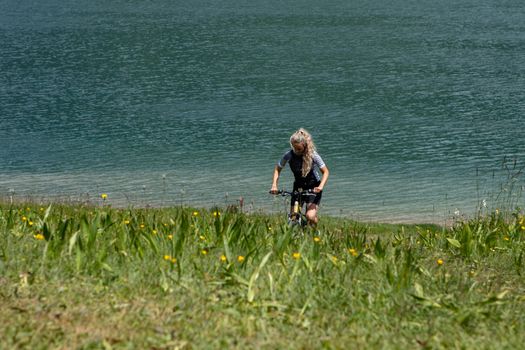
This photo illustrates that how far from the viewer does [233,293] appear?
7.49 meters

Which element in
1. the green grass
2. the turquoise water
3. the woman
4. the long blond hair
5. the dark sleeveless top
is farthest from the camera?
the turquoise water

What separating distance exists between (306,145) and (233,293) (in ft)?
17.5

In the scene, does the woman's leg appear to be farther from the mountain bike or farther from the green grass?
the green grass

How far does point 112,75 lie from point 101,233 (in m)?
36.6

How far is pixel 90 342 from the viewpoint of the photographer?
247 inches

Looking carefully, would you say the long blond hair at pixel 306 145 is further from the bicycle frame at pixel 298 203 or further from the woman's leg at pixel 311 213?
the woman's leg at pixel 311 213

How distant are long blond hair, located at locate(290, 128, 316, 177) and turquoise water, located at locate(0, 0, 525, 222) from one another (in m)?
4.33

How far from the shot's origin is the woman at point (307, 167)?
12.5 meters

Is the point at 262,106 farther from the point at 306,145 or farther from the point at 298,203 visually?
the point at 306,145

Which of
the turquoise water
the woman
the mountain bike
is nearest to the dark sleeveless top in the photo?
→ the woman

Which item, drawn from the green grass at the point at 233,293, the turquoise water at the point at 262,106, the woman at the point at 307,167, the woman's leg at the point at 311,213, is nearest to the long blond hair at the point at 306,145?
the woman at the point at 307,167

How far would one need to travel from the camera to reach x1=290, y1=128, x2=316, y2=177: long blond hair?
40.5 ft

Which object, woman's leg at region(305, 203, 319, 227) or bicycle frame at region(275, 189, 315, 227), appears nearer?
bicycle frame at region(275, 189, 315, 227)

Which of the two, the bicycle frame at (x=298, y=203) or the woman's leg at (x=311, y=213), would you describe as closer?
the bicycle frame at (x=298, y=203)
